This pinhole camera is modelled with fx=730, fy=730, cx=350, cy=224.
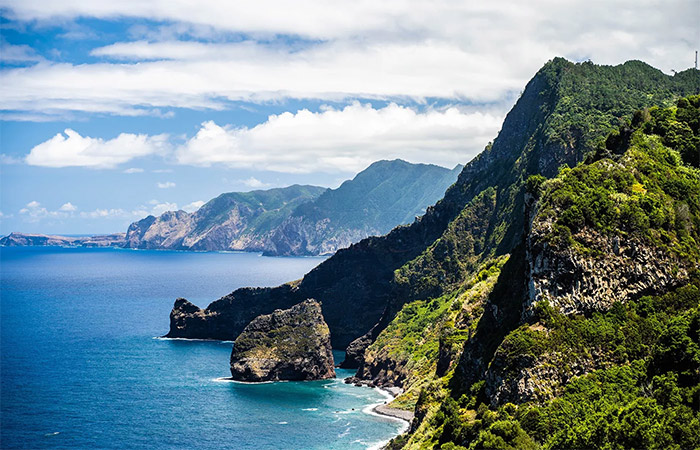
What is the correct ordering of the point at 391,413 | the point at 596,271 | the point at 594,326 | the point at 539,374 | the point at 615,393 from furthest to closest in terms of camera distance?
the point at 391,413, the point at 596,271, the point at 594,326, the point at 539,374, the point at 615,393

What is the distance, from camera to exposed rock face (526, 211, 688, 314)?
99438mm

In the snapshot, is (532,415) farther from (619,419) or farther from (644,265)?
(644,265)

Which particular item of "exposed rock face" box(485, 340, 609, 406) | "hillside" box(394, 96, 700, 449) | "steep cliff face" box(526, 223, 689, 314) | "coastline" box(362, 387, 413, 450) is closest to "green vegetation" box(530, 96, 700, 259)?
"hillside" box(394, 96, 700, 449)

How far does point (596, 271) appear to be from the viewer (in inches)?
3947

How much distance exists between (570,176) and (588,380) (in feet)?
113

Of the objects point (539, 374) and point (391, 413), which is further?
point (391, 413)

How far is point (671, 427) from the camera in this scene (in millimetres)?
73438

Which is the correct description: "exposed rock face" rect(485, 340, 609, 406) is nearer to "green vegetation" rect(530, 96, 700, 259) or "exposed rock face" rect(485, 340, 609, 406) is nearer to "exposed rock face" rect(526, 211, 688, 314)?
"exposed rock face" rect(526, 211, 688, 314)

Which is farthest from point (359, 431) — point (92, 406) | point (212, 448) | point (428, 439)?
point (92, 406)

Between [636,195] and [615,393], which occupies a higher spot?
[636,195]

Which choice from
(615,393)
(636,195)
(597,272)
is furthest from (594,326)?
(636,195)

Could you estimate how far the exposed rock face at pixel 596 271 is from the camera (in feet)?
326

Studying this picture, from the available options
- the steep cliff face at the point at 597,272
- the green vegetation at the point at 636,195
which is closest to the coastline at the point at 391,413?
the steep cliff face at the point at 597,272

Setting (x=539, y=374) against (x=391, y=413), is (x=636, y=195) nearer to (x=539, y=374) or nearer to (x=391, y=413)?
(x=539, y=374)
